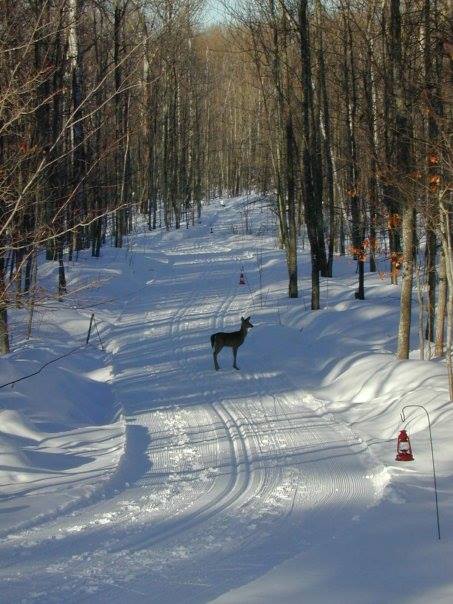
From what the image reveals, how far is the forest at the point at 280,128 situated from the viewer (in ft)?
27.9

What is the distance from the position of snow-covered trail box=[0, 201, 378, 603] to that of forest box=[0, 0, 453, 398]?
8.45ft

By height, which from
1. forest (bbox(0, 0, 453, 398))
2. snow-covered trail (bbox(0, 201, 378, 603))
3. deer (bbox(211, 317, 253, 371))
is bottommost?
snow-covered trail (bbox(0, 201, 378, 603))

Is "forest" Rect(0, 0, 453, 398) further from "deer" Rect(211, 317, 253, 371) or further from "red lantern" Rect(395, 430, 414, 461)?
"deer" Rect(211, 317, 253, 371)

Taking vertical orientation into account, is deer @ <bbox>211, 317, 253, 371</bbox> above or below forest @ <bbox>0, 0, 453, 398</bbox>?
below

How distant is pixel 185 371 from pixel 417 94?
724cm

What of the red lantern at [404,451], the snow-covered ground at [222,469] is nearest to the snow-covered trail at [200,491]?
the snow-covered ground at [222,469]

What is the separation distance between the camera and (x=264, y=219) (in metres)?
59.4

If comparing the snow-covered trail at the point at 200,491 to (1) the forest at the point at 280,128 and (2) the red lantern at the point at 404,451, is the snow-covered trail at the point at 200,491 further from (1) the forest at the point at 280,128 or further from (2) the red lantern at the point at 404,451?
(1) the forest at the point at 280,128

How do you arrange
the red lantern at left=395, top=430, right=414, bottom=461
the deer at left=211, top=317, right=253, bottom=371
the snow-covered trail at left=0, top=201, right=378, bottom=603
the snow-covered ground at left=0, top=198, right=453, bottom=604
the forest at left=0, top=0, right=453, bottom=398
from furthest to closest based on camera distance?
the deer at left=211, top=317, right=253, bottom=371 → the red lantern at left=395, top=430, right=414, bottom=461 → the forest at left=0, top=0, right=453, bottom=398 → the snow-covered trail at left=0, top=201, right=378, bottom=603 → the snow-covered ground at left=0, top=198, right=453, bottom=604

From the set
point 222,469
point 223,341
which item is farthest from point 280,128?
point 222,469

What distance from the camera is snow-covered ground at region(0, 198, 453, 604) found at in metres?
5.91

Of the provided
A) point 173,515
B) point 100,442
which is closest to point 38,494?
point 173,515

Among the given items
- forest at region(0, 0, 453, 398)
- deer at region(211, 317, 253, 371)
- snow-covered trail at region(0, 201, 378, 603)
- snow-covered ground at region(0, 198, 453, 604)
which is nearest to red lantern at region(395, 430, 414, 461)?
snow-covered ground at region(0, 198, 453, 604)

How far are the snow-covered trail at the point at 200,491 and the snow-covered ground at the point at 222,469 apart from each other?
1.1 inches
